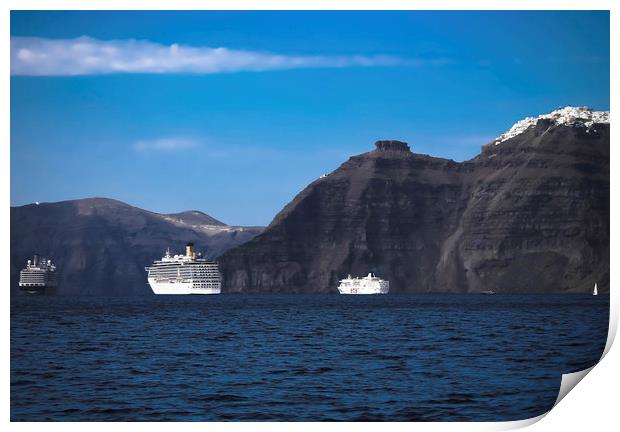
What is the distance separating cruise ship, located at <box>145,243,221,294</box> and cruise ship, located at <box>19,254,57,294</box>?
66.0 feet

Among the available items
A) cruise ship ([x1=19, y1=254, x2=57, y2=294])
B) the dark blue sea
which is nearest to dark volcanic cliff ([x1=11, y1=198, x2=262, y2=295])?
cruise ship ([x1=19, y1=254, x2=57, y2=294])

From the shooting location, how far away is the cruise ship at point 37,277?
403 ft

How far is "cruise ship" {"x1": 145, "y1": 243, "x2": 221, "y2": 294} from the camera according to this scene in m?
147

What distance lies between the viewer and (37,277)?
12425 centimetres

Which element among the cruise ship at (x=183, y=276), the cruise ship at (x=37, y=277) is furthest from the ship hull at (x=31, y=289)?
the cruise ship at (x=183, y=276)

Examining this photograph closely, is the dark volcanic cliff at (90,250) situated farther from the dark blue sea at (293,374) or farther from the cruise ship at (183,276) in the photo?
the dark blue sea at (293,374)

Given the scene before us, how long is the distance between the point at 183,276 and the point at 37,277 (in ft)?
90.1

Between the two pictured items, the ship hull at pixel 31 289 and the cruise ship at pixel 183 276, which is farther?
the cruise ship at pixel 183 276

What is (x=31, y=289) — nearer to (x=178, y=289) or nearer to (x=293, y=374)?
(x=178, y=289)

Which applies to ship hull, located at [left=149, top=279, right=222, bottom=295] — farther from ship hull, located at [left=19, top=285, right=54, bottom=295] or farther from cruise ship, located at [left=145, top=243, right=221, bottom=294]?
ship hull, located at [left=19, top=285, right=54, bottom=295]

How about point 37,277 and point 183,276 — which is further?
point 183,276

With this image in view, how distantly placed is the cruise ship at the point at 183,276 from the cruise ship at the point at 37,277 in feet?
66.0

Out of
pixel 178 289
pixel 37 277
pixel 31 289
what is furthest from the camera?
pixel 178 289

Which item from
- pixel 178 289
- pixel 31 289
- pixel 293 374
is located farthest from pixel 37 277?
pixel 293 374
